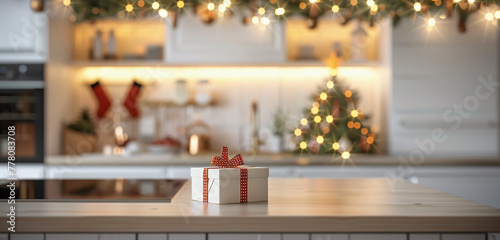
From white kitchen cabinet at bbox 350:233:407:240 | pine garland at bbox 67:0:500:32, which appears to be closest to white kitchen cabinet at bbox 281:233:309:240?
white kitchen cabinet at bbox 350:233:407:240

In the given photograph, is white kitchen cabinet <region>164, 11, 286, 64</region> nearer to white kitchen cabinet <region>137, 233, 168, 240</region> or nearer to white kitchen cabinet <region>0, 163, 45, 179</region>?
A: white kitchen cabinet <region>0, 163, 45, 179</region>

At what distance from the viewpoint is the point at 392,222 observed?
1.29 m

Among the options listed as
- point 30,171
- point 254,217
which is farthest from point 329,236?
point 30,171

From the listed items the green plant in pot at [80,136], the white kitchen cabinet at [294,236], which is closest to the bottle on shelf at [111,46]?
the green plant in pot at [80,136]

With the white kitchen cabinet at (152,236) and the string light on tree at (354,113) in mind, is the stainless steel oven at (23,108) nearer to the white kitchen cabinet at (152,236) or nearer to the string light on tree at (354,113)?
the string light on tree at (354,113)

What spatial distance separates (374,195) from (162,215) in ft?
2.30

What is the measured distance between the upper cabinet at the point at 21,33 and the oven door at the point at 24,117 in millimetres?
169

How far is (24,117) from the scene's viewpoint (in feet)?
10.8

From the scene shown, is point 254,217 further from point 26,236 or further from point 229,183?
point 26,236

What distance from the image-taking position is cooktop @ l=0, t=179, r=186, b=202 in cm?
157

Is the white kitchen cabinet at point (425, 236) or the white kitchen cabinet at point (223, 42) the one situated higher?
the white kitchen cabinet at point (223, 42)

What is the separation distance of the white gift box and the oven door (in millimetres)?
2083

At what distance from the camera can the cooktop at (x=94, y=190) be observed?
157cm

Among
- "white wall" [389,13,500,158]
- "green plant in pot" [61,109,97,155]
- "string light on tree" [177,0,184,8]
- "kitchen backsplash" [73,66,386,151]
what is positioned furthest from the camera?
"kitchen backsplash" [73,66,386,151]
